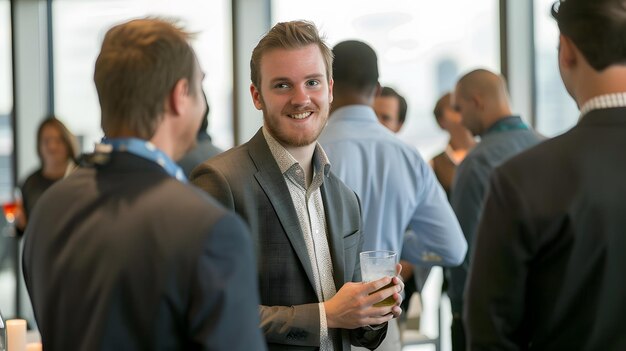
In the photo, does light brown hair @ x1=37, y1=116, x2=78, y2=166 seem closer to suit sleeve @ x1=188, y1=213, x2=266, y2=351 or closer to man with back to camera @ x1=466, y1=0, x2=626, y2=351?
man with back to camera @ x1=466, y1=0, x2=626, y2=351

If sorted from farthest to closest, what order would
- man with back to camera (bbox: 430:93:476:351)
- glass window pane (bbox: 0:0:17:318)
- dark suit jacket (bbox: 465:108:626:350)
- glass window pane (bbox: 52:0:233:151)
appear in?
glass window pane (bbox: 0:0:17:318) < glass window pane (bbox: 52:0:233:151) < man with back to camera (bbox: 430:93:476:351) < dark suit jacket (bbox: 465:108:626:350)

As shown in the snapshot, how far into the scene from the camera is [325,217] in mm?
2232

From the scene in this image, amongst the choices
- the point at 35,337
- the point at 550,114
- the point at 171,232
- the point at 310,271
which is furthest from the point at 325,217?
the point at 550,114

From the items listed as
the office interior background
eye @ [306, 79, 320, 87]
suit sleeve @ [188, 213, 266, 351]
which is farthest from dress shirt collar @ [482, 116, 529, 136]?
suit sleeve @ [188, 213, 266, 351]

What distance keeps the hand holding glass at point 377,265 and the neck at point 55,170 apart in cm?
388

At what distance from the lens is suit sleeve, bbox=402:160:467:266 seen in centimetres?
303

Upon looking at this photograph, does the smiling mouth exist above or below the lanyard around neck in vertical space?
above

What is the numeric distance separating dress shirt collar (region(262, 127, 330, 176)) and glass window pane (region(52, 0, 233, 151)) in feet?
13.1

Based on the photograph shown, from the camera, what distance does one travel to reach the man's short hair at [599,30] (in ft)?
5.38

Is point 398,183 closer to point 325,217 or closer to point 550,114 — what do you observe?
point 325,217

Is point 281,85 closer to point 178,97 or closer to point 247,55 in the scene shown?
point 178,97

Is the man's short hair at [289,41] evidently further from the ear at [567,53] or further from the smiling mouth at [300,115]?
the ear at [567,53]

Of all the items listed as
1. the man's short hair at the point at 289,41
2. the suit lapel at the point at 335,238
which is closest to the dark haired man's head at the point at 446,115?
the man's short hair at the point at 289,41

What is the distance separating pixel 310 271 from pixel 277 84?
49 cm
